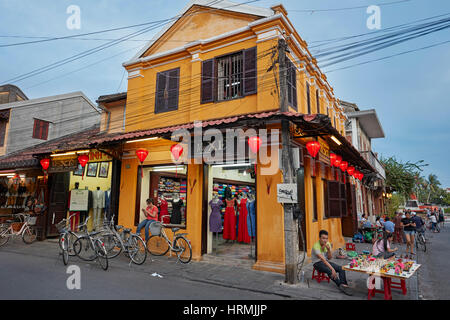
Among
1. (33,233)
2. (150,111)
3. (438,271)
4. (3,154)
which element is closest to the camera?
(438,271)

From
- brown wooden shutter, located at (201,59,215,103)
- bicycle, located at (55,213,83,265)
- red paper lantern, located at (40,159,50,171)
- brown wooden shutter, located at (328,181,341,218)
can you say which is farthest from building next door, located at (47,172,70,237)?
brown wooden shutter, located at (328,181,341,218)

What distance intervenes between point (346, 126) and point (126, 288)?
63.4 ft

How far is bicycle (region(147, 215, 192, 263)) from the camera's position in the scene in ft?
28.6

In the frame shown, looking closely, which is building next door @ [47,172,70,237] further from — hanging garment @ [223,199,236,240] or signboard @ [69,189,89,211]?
hanging garment @ [223,199,236,240]

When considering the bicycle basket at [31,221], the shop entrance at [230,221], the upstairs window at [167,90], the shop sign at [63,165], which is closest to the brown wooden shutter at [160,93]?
the upstairs window at [167,90]

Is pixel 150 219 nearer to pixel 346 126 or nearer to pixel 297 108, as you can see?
pixel 297 108

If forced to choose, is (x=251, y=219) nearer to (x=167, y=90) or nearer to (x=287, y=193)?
(x=287, y=193)

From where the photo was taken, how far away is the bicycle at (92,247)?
778cm

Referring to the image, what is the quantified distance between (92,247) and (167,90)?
654 centimetres

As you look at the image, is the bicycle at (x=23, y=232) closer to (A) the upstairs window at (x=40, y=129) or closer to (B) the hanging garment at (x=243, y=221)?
(A) the upstairs window at (x=40, y=129)

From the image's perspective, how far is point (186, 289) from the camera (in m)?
6.17

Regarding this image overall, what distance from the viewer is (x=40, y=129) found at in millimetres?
18234

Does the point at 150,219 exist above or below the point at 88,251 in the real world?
above
